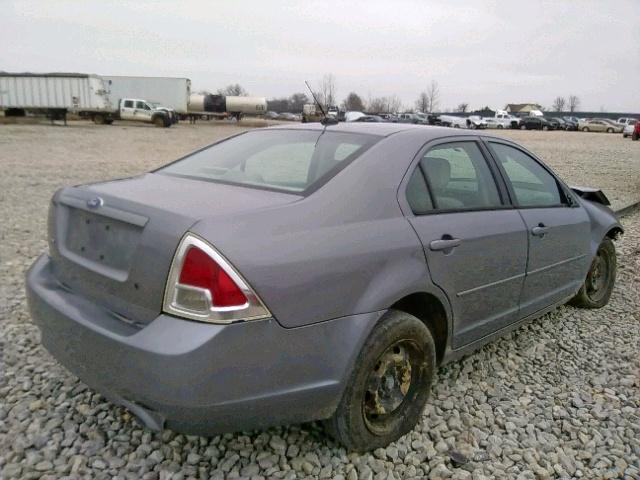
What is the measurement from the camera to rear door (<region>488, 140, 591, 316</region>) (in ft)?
11.2

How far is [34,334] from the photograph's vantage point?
3.55 metres

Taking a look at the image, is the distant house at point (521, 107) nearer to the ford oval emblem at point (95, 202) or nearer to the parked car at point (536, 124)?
the parked car at point (536, 124)

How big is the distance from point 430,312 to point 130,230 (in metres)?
1.55

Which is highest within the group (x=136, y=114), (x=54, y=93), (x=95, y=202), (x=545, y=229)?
(x=54, y=93)

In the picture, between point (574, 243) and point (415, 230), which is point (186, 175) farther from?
point (574, 243)

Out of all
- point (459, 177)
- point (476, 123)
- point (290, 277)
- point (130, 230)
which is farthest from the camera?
point (476, 123)

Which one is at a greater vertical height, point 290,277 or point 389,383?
point 290,277

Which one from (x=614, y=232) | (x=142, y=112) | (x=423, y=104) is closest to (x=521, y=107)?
(x=423, y=104)

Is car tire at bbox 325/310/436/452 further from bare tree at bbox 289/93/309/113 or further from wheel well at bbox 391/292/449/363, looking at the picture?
bare tree at bbox 289/93/309/113

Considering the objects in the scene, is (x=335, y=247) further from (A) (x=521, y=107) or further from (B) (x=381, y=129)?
(A) (x=521, y=107)

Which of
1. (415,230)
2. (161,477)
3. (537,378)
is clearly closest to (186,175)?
(415,230)

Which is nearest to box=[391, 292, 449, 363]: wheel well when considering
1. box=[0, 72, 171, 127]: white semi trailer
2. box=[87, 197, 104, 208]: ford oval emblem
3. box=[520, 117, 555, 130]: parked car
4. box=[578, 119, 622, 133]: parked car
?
box=[87, 197, 104, 208]: ford oval emblem

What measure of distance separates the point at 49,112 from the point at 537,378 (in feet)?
132

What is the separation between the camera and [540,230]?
11.2 feet
